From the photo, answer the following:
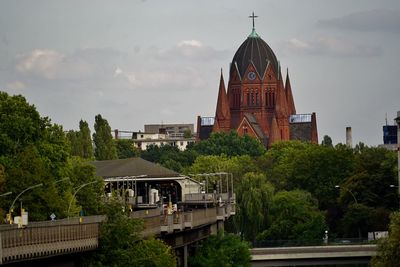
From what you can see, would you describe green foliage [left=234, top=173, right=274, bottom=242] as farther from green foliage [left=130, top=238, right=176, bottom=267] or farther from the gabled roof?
green foliage [left=130, top=238, right=176, bottom=267]

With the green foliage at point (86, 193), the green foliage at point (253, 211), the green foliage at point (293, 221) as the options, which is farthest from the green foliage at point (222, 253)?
the green foliage at point (253, 211)

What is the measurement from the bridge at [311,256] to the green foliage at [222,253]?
4.46m

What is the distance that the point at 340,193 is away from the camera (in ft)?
524

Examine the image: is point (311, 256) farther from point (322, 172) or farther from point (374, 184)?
point (322, 172)

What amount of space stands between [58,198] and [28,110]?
51.3ft

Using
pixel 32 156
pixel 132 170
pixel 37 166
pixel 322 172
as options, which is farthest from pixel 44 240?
pixel 322 172

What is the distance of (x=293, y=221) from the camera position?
15562cm

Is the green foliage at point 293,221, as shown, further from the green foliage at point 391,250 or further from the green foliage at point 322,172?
the green foliage at point 391,250

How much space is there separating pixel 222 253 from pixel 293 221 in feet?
132

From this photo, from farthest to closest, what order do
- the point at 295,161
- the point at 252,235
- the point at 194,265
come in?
the point at 295,161 → the point at 252,235 → the point at 194,265

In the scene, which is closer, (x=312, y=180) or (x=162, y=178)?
(x=162, y=178)

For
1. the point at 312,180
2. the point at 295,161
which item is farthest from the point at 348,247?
the point at 295,161

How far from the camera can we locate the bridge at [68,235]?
61.5 meters

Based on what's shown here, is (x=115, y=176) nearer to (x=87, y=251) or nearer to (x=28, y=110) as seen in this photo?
(x=28, y=110)
